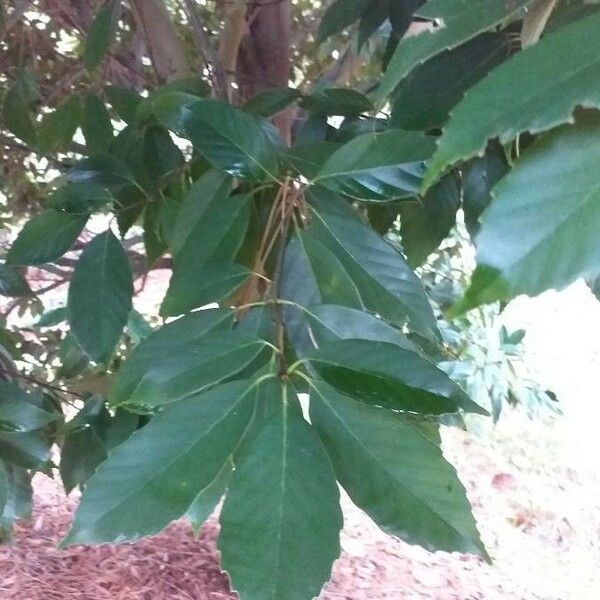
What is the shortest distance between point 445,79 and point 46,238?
398 millimetres

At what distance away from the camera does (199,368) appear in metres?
0.38

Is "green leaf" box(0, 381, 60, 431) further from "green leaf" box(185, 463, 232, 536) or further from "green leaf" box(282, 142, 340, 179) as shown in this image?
"green leaf" box(282, 142, 340, 179)

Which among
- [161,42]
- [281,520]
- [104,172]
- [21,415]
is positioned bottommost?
[281,520]

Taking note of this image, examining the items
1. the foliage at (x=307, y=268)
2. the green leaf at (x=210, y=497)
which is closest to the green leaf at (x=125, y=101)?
the foliage at (x=307, y=268)

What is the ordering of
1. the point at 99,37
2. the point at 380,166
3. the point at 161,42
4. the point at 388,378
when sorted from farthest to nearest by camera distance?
1. the point at 161,42
2. the point at 99,37
3. the point at 380,166
4. the point at 388,378

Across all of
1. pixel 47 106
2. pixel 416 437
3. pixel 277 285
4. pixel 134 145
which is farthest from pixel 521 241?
pixel 47 106

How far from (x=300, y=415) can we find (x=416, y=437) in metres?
0.06

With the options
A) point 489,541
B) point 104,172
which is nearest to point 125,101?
point 104,172

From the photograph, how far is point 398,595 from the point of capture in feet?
5.48

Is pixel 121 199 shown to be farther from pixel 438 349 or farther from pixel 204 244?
pixel 438 349

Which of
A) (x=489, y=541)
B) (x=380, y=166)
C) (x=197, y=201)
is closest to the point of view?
(x=380, y=166)

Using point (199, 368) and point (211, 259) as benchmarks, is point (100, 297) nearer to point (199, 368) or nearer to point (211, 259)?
point (211, 259)

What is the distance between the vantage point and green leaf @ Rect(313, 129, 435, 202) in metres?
0.46

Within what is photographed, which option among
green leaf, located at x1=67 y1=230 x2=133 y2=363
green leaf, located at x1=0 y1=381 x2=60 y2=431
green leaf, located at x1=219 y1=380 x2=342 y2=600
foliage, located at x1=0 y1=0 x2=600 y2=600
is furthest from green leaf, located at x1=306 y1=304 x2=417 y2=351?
green leaf, located at x1=0 y1=381 x2=60 y2=431
